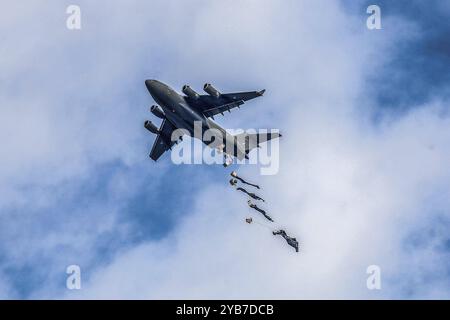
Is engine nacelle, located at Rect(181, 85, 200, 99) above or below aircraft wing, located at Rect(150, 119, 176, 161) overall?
above

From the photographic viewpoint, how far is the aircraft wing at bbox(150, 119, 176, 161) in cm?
9809

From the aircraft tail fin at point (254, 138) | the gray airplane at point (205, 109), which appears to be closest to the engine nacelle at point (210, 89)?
the gray airplane at point (205, 109)

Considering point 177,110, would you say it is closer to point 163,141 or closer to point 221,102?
point 221,102

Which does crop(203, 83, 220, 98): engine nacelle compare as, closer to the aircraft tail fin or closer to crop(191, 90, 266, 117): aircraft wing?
crop(191, 90, 266, 117): aircraft wing

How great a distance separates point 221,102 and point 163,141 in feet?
43.3

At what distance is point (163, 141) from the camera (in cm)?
9988

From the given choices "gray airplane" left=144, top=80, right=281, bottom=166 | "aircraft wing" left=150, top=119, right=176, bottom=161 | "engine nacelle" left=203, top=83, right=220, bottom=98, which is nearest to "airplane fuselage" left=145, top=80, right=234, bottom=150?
"gray airplane" left=144, top=80, right=281, bottom=166
